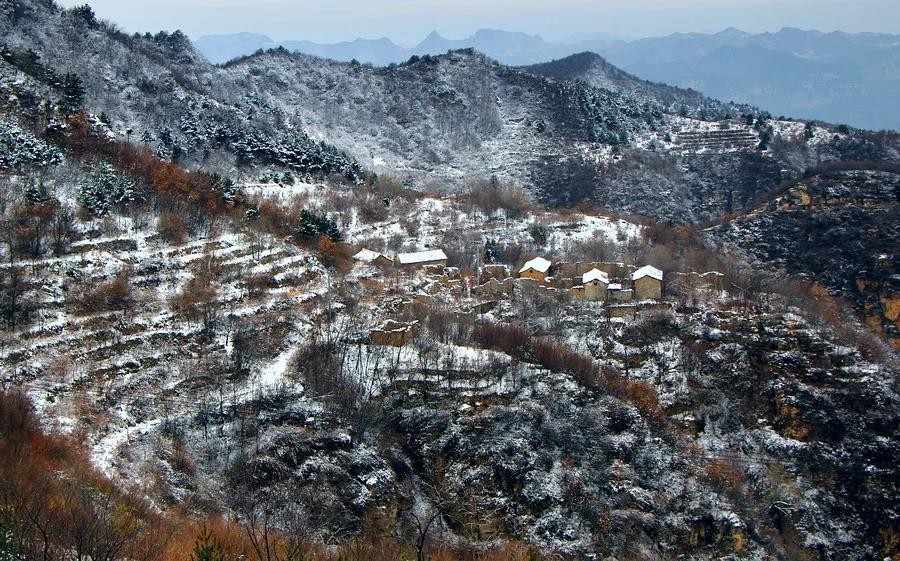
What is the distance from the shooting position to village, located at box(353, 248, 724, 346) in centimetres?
4466

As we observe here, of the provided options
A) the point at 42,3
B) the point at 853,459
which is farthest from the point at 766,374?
the point at 42,3

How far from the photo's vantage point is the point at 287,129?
267 ft

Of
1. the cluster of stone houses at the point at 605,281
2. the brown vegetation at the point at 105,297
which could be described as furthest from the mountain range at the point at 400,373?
the cluster of stone houses at the point at 605,281

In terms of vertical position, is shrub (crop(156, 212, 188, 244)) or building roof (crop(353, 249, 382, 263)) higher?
shrub (crop(156, 212, 188, 244))

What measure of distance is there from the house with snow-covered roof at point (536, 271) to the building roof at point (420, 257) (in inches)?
223

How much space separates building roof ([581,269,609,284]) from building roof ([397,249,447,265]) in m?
9.96

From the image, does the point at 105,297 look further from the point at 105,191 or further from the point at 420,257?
the point at 420,257

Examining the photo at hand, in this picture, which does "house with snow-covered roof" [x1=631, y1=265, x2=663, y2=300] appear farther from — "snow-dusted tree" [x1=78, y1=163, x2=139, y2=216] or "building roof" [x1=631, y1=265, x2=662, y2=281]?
"snow-dusted tree" [x1=78, y1=163, x2=139, y2=216]

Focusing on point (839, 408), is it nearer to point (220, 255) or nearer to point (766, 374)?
point (766, 374)

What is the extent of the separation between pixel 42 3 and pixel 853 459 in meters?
76.8

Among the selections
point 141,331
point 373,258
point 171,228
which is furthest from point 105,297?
point 373,258

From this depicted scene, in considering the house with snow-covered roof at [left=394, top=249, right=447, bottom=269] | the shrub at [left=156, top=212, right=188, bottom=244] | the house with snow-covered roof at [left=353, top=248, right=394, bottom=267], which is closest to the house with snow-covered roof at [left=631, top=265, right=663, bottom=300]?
the house with snow-covered roof at [left=394, top=249, right=447, bottom=269]

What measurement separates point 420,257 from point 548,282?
901 cm

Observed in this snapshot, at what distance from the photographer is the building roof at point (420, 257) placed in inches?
1970
